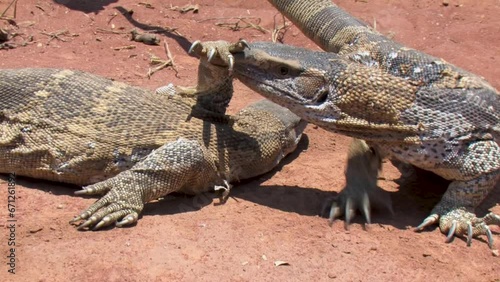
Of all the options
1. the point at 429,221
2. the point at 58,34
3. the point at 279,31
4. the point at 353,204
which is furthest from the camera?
the point at 279,31

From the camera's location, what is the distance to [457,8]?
32.7ft

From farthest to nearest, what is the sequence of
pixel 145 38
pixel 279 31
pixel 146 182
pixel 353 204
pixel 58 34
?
pixel 279 31 < pixel 145 38 < pixel 58 34 < pixel 353 204 < pixel 146 182

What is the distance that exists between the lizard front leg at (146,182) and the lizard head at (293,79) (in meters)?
0.68

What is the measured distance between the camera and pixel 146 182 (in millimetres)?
4652

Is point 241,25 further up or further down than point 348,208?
further down

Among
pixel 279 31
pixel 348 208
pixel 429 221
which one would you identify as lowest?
pixel 279 31

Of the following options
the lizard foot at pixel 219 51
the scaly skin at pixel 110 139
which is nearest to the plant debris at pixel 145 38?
the scaly skin at pixel 110 139

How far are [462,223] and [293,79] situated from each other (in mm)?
1554

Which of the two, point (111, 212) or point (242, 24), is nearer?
point (111, 212)

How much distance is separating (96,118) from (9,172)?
0.78 meters

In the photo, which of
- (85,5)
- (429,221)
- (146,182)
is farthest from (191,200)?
(85,5)

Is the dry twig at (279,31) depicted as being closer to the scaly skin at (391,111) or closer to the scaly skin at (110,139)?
the scaly skin at (110,139)

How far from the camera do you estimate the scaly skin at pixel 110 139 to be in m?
4.73

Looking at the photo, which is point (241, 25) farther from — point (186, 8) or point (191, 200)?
point (191, 200)
